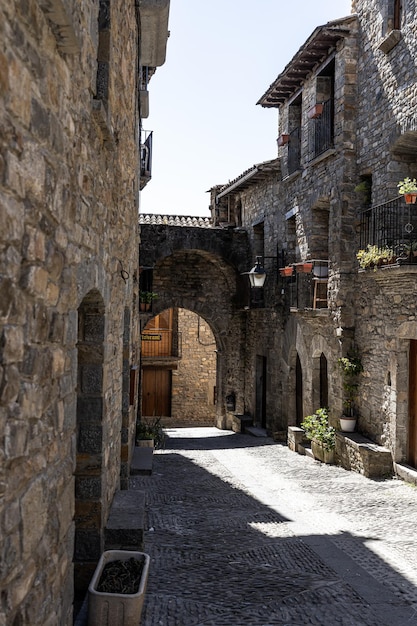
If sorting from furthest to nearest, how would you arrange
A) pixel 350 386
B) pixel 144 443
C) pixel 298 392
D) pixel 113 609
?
pixel 298 392
pixel 350 386
pixel 144 443
pixel 113 609

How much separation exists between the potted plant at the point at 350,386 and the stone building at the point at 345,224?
0.39ft

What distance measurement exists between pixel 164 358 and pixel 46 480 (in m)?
19.4

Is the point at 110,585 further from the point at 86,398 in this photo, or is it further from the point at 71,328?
the point at 71,328

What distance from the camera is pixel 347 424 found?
1066 cm

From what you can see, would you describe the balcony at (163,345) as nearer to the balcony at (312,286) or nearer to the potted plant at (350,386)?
the balcony at (312,286)

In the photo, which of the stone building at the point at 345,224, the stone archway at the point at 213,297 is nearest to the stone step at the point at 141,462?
the stone building at the point at 345,224

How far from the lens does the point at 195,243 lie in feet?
53.5

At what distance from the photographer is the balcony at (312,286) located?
39.3 feet

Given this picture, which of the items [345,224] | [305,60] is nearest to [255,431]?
[345,224]

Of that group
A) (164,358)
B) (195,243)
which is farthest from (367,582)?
(164,358)

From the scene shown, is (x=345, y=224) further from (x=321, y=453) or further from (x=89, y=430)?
(x=89, y=430)

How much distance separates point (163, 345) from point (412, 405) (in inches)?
554

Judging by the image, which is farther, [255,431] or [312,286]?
[255,431]

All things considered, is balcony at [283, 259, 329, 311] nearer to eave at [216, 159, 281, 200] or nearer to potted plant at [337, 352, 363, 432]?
potted plant at [337, 352, 363, 432]
